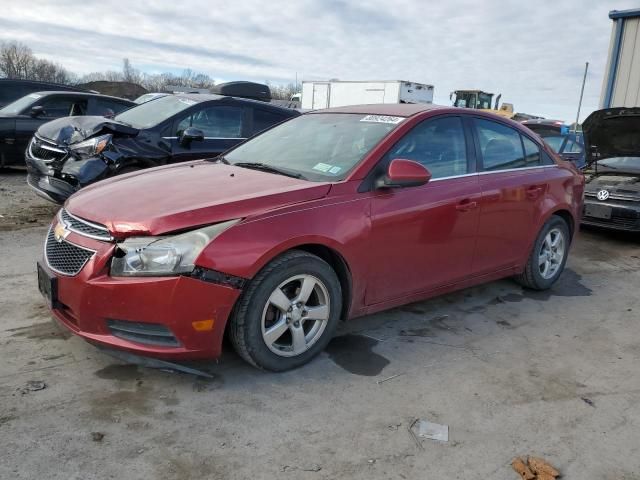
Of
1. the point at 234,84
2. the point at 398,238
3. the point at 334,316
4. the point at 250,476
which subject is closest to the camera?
the point at 250,476

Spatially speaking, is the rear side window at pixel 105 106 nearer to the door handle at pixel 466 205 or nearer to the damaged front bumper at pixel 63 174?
the damaged front bumper at pixel 63 174

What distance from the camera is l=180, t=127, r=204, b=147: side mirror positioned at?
6.66 m

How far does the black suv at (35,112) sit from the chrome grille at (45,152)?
226 centimetres

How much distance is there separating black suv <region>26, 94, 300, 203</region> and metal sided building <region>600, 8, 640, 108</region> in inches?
357

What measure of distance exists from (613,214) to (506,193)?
3.87 metres

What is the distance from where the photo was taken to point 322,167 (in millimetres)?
3641

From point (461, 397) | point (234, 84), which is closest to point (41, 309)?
point (461, 397)

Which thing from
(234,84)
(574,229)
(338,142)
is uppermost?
(234,84)

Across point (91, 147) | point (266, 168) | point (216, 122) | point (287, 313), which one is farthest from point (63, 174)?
point (287, 313)

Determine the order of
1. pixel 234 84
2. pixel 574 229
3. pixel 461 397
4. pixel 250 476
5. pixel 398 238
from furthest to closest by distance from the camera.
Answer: pixel 234 84
pixel 574 229
pixel 398 238
pixel 461 397
pixel 250 476

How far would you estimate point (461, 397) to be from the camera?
315 centimetres

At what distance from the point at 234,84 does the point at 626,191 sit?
7.34 m

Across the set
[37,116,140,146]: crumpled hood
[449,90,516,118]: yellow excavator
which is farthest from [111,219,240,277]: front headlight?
[449,90,516,118]: yellow excavator

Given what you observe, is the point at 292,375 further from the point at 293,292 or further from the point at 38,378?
the point at 38,378
